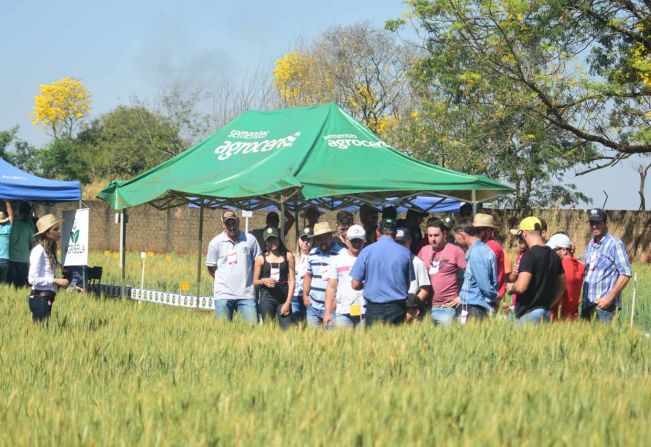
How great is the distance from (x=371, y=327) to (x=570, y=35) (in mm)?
17105

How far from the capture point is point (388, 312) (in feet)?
31.4

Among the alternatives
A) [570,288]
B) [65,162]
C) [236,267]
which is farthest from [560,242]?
[65,162]

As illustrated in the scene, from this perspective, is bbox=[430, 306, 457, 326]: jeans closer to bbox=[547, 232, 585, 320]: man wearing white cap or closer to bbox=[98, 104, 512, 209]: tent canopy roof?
bbox=[547, 232, 585, 320]: man wearing white cap

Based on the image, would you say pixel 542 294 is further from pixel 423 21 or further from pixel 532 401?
pixel 423 21

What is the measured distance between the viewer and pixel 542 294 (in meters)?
9.14

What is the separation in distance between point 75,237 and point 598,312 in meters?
9.23

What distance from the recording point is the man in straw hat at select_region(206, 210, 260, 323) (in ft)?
38.0

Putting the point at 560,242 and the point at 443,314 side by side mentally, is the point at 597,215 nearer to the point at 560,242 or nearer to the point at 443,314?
the point at 560,242

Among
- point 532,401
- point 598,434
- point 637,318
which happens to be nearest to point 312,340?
point 532,401

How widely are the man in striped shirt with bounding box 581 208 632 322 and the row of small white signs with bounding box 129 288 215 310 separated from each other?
6739mm

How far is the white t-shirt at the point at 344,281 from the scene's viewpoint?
33.1ft

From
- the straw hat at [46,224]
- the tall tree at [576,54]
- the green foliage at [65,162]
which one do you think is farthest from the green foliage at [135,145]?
the straw hat at [46,224]

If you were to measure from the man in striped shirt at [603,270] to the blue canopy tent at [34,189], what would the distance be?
10.3 m

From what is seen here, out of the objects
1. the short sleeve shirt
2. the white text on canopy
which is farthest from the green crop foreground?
the white text on canopy
